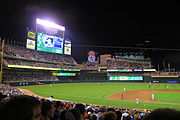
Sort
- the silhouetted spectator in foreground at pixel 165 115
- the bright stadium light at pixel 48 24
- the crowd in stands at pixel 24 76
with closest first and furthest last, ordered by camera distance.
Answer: the silhouetted spectator in foreground at pixel 165 115, the crowd in stands at pixel 24 76, the bright stadium light at pixel 48 24

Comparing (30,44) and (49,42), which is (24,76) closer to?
(30,44)

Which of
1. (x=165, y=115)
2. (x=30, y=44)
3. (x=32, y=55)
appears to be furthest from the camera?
(x=32, y=55)

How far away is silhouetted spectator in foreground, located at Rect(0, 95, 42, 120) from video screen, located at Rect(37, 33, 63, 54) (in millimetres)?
60705

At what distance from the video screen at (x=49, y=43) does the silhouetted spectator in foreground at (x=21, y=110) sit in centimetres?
6071

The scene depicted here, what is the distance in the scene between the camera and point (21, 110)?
63.3 inches

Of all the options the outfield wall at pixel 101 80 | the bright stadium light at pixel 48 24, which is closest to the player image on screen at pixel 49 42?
the bright stadium light at pixel 48 24

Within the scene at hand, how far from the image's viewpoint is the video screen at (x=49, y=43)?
194 feet

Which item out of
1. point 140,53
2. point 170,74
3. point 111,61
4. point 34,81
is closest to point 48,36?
point 34,81

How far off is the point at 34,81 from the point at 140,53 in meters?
71.8

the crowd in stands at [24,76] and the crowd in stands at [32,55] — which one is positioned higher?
the crowd in stands at [32,55]

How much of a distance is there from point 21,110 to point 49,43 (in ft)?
209

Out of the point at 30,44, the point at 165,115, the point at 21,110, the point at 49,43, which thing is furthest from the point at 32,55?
the point at 165,115

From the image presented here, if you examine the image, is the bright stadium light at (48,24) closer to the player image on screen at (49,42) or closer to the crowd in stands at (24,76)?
the player image on screen at (49,42)

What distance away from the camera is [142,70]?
2613 inches
